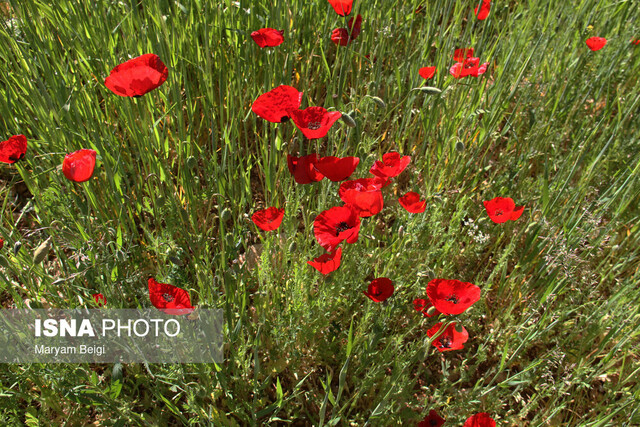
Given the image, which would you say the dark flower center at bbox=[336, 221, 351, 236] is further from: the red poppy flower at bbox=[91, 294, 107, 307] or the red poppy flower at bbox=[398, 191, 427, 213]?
the red poppy flower at bbox=[91, 294, 107, 307]

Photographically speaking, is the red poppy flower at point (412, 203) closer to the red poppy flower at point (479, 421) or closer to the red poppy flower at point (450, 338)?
the red poppy flower at point (450, 338)

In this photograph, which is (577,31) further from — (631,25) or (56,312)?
(56,312)

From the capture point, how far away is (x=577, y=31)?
2775 mm

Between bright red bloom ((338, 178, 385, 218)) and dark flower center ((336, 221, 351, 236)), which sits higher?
bright red bloom ((338, 178, 385, 218))

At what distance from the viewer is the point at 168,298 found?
53.8 inches

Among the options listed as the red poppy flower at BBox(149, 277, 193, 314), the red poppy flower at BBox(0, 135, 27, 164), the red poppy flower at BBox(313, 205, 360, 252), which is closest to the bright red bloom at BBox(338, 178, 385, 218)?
the red poppy flower at BBox(313, 205, 360, 252)

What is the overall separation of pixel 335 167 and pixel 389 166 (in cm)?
34

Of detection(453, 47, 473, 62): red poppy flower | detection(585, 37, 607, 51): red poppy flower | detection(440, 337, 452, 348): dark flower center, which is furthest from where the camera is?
detection(585, 37, 607, 51): red poppy flower

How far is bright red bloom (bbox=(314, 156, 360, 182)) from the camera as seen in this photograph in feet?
4.58

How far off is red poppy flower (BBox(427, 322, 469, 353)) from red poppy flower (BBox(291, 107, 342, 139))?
2.56 feet

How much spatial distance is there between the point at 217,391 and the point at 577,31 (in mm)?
2994

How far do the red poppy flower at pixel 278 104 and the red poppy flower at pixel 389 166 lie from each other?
39 cm

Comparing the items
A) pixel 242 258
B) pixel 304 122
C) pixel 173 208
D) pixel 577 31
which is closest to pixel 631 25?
pixel 577 31

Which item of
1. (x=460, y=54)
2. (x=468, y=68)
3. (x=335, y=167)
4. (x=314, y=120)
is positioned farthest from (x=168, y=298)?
(x=460, y=54)
